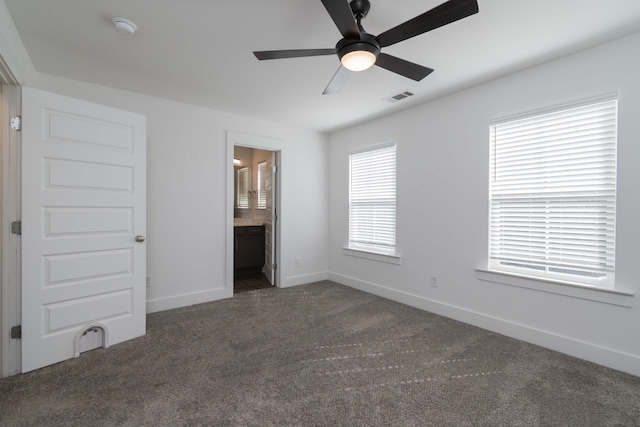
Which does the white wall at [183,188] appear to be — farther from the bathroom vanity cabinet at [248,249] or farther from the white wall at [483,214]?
the white wall at [483,214]

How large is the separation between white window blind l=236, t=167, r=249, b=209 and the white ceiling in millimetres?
2995

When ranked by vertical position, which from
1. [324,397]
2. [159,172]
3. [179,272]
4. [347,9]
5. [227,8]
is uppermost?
[227,8]

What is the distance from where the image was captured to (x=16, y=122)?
83.5 inches

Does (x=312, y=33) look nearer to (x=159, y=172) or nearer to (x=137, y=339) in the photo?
(x=159, y=172)

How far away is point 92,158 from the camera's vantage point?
246 cm

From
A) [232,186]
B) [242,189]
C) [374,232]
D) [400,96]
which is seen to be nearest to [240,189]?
[242,189]

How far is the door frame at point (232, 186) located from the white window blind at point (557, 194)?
2758mm

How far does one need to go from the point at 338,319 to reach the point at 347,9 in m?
2.77

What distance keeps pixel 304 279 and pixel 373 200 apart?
5.49 ft

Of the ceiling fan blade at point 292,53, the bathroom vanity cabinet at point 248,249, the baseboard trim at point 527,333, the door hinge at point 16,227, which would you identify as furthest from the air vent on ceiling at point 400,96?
the door hinge at point 16,227

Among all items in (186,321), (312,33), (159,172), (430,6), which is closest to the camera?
(430,6)

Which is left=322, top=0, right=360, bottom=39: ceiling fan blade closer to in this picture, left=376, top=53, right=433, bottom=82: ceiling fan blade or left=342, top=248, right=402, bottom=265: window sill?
left=376, top=53, right=433, bottom=82: ceiling fan blade

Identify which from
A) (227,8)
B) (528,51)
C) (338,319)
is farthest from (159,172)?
(528,51)

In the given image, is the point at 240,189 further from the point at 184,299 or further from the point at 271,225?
the point at 184,299
